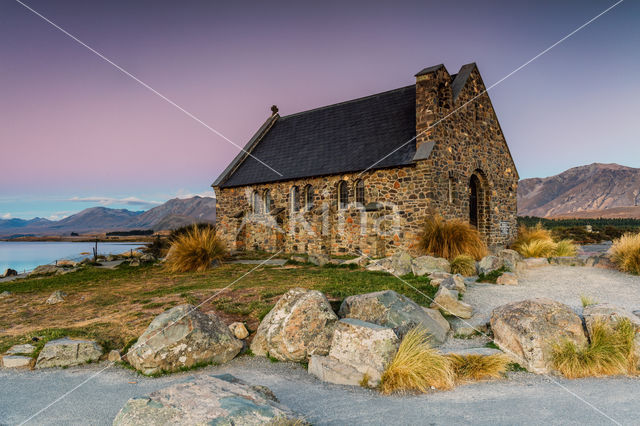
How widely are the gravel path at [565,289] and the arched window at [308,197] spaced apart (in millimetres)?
11367

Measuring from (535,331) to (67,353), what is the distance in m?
7.47

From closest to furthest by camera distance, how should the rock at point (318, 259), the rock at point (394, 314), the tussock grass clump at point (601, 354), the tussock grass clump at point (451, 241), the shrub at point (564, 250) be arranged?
the tussock grass clump at point (601, 354), the rock at point (394, 314), the tussock grass clump at point (451, 241), the shrub at point (564, 250), the rock at point (318, 259)

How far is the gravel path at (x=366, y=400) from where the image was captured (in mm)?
4121

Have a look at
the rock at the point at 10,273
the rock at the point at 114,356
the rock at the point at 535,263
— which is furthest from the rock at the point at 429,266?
the rock at the point at 10,273

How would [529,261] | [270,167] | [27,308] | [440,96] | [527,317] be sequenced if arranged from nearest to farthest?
[527,317]
[27,308]
[529,261]
[440,96]
[270,167]

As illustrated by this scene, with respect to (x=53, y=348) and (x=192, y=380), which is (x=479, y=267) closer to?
(x=192, y=380)

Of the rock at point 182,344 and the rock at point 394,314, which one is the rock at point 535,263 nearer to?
the rock at point 394,314

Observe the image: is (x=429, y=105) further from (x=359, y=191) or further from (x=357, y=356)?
(x=357, y=356)

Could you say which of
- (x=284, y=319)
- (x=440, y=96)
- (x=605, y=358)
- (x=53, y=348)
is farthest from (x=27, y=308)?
(x=440, y=96)

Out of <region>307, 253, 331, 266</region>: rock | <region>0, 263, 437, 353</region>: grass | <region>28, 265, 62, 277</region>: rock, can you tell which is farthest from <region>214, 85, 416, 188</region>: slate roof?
<region>28, 265, 62, 277</region>: rock

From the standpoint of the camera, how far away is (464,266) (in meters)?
11.7

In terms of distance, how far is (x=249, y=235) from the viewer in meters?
23.8

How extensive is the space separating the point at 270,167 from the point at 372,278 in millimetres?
13445

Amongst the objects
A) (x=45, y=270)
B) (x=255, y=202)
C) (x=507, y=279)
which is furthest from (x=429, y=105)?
(x=45, y=270)
